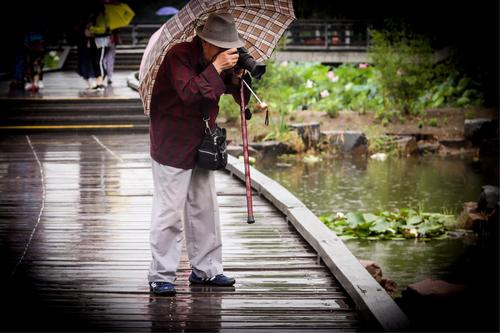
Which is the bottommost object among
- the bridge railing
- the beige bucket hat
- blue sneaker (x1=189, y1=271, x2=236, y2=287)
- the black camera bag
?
blue sneaker (x1=189, y1=271, x2=236, y2=287)

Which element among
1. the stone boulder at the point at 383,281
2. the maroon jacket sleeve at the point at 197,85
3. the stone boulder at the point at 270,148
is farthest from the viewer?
the stone boulder at the point at 270,148

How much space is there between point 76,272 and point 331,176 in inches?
317

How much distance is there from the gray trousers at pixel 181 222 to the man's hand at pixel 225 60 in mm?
590

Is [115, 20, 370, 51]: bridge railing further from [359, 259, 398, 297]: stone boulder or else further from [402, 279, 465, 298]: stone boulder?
[402, 279, 465, 298]: stone boulder

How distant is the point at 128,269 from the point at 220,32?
174 cm

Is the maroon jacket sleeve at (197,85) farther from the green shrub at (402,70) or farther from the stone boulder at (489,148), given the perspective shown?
the green shrub at (402,70)

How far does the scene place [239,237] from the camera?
23.0 ft

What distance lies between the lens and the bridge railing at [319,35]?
30.8 metres

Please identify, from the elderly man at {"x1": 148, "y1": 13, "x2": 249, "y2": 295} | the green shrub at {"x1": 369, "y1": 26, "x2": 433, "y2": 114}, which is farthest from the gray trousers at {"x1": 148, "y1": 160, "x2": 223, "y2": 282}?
the green shrub at {"x1": 369, "y1": 26, "x2": 433, "y2": 114}

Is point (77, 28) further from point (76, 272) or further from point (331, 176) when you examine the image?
point (76, 272)

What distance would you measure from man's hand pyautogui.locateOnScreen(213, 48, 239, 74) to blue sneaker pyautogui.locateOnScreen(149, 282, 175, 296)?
119cm

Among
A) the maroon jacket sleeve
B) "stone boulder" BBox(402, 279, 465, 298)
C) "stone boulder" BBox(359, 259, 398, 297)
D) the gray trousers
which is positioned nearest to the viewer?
the maroon jacket sleeve

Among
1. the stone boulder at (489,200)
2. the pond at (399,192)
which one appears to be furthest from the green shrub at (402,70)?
the stone boulder at (489,200)

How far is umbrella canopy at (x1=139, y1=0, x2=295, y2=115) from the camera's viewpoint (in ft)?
16.7
